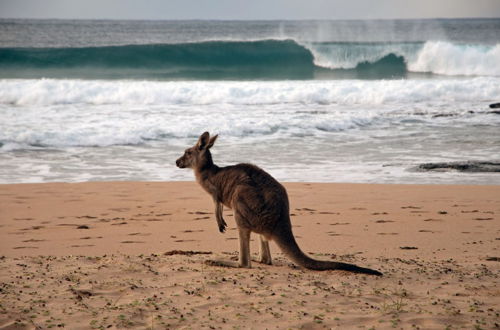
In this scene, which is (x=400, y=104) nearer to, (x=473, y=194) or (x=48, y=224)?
(x=473, y=194)

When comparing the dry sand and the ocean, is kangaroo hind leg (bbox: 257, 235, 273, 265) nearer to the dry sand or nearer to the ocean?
the dry sand

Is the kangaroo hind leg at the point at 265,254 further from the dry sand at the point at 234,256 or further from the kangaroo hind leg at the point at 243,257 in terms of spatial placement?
the kangaroo hind leg at the point at 243,257

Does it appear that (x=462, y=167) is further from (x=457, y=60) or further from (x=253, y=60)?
(x=253, y=60)

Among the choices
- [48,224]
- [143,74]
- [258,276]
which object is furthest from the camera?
[143,74]

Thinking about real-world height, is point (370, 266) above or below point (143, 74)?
below

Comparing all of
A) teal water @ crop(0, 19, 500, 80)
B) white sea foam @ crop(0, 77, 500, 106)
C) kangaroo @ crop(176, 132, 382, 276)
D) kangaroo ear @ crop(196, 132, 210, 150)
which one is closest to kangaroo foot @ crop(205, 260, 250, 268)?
kangaroo @ crop(176, 132, 382, 276)

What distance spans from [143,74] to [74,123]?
Result: 18.7 m

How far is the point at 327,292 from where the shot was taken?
5074mm

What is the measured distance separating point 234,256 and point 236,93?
19.3 m

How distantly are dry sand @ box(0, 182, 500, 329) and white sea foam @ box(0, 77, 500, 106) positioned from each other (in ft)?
45.3

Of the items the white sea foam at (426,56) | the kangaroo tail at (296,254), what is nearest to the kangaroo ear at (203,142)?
the kangaroo tail at (296,254)

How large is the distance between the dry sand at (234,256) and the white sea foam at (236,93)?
13798 mm

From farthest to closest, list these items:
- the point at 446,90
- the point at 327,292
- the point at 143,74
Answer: the point at 143,74 → the point at 446,90 → the point at 327,292

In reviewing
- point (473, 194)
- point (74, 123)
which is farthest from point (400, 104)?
point (473, 194)
